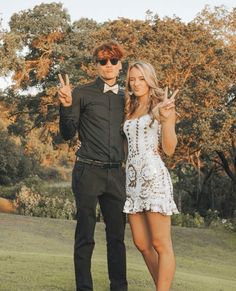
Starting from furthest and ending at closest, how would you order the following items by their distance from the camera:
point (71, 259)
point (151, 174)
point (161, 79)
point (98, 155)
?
point (161, 79), point (71, 259), point (98, 155), point (151, 174)

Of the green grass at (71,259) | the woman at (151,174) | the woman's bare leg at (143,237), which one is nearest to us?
the woman at (151,174)

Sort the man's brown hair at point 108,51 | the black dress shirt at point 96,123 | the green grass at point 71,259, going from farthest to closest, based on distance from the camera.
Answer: the green grass at point 71,259, the man's brown hair at point 108,51, the black dress shirt at point 96,123

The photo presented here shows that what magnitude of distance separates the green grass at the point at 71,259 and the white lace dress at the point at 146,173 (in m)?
1.43

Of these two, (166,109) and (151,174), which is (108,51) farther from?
(151,174)

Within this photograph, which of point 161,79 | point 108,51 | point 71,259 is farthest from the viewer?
point 161,79

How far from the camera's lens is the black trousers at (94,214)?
16.8 feet

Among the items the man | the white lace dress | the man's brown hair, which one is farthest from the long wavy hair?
the man's brown hair

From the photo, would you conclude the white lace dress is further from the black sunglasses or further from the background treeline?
the background treeline

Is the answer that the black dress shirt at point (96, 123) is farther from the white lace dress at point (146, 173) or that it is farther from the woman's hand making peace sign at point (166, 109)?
the woman's hand making peace sign at point (166, 109)

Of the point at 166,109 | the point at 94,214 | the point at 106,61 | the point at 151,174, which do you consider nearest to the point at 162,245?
the point at 151,174

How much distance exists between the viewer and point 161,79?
2178 cm

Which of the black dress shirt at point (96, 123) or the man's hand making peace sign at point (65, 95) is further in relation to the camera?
the black dress shirt at point (96, 123)

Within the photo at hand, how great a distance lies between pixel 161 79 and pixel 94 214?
16.9 m

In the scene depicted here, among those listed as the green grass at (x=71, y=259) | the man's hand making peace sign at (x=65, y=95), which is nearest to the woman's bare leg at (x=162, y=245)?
the man's hand making peace sign at (x=65, y=95)
